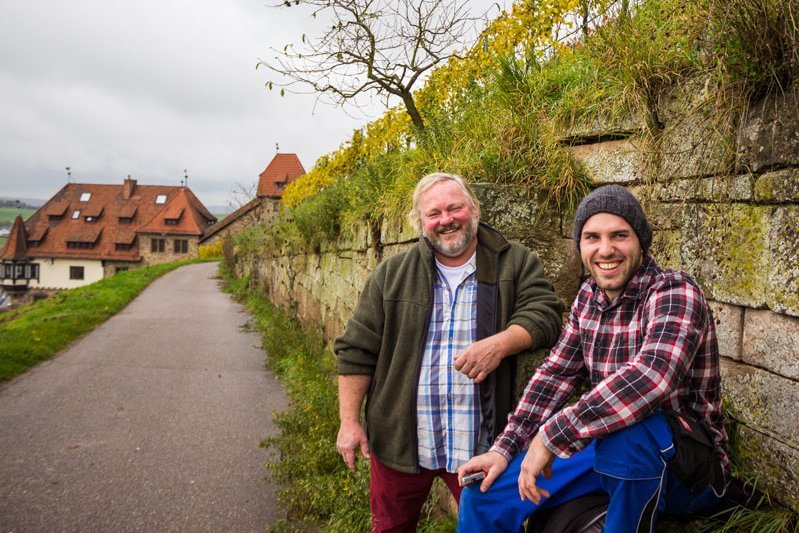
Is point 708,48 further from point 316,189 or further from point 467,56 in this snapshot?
point 316,189

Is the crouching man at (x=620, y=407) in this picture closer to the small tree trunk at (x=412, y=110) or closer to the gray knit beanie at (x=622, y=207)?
the gray knit beanie at (x=622, y=207)

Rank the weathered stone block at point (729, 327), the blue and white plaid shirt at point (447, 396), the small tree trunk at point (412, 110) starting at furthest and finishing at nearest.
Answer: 1. the small tree trunk at point (412, 110)
2. the blue and white plaid shirt at point (447, 396)
3. the weathered stone block at point (729, 327)

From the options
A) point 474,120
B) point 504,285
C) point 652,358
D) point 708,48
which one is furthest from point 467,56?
point 652,358

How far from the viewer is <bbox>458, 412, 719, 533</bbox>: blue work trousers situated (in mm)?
1554

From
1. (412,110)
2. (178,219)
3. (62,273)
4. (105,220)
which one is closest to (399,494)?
(412,110)

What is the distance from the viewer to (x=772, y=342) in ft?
6.61

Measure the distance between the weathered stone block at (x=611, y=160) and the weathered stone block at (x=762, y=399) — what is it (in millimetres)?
1048

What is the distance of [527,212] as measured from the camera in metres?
3.17

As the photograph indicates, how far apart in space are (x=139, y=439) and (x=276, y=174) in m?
33.3

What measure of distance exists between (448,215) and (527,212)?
2.97 ft

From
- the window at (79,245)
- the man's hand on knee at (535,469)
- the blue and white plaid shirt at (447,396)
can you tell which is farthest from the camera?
the window at (79,245)

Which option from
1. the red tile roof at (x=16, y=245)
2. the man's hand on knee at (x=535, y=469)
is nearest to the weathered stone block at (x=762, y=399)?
the man's hand on knee at (x=535, y=469)

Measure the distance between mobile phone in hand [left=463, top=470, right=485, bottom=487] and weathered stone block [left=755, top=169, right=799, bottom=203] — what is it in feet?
4.91

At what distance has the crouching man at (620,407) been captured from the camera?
1.57 metres
